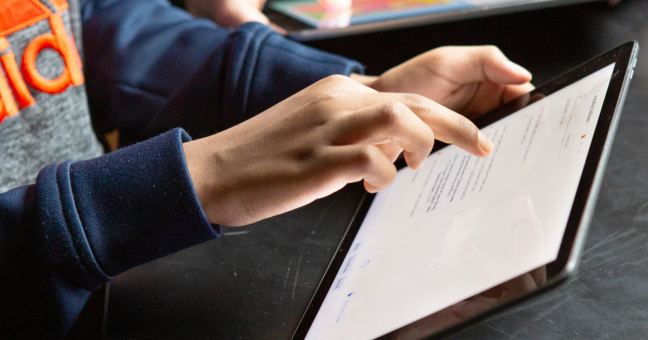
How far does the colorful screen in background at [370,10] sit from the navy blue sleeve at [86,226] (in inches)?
20.9

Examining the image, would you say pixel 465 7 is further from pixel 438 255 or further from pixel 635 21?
pixel 438 255

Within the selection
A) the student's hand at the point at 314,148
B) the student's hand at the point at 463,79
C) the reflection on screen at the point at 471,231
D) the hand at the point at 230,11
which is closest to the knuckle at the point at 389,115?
the student's hand at the point at 314,148

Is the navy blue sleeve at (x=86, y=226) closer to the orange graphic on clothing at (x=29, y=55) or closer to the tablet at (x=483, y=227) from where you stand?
the tablet at (x=483, y=227)

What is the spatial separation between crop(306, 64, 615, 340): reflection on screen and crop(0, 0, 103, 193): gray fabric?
51 centimetres

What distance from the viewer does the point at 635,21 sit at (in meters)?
1.04

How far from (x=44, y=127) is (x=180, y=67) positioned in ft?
0.75

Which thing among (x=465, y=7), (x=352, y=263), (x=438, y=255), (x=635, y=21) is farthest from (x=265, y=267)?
(x=635, y=21)

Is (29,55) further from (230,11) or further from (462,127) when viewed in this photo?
(462,127)

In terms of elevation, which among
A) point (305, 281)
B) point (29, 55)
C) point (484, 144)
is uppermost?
point (29, 55)

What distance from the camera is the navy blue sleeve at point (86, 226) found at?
1.31 feet

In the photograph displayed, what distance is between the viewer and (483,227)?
365 mm

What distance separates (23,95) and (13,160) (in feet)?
0.31

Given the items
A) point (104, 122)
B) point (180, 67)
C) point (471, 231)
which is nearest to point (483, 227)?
point (471, 231)

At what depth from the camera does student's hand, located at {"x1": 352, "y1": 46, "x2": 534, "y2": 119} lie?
60 centimetres
